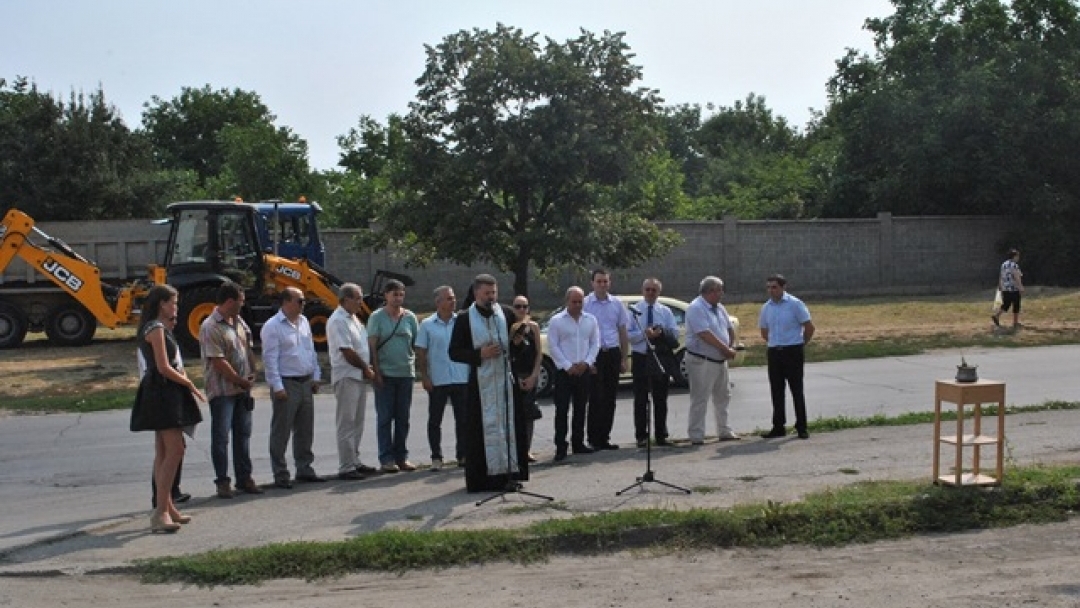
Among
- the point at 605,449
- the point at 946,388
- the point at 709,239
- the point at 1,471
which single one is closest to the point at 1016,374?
the point at 605,449

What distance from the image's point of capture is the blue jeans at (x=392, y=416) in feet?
40.2

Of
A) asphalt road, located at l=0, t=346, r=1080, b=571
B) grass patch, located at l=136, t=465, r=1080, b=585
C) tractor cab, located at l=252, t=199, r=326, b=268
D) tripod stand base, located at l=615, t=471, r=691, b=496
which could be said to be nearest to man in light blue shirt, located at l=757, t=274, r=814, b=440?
asphalt road, located at l=0, t=346, r=1080, b=571

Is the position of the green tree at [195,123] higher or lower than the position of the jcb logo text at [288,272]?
higher

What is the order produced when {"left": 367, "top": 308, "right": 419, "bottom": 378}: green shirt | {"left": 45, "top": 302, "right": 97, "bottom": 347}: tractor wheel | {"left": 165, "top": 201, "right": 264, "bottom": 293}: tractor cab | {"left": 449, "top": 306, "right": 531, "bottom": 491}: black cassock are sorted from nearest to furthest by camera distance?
{"left": 449, "top": 306, "right": 531, "bottom": 491}: black cassock, {"left": 367, "top": 308, "right": 419, "bottom": 378}: green shirt, {"left": 165, "top": 201, "right": 264, "bottom": 293}: tractor cab, {"left": 45, "top": 302, "right": 97, "bottom": 347}: tractor wheel

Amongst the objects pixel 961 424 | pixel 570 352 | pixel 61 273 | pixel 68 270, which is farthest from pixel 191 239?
pixel 961 424

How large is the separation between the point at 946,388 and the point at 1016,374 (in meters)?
10.7

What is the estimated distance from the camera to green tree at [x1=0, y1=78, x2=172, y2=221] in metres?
41.6

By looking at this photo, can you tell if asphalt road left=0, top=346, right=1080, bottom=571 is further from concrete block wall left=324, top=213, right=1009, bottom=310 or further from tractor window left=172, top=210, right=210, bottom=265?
concrete block wall left=324, top=213, right=1009, bottom=310

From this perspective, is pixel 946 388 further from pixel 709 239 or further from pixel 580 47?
pixel 709 239

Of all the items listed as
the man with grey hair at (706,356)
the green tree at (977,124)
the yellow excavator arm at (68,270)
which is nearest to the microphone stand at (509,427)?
the man with grey hair at (706,356)

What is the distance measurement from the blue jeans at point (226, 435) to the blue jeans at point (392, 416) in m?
1.50

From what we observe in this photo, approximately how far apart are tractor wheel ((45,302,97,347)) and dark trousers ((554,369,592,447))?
60.1ft

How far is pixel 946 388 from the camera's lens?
9875 millimetres

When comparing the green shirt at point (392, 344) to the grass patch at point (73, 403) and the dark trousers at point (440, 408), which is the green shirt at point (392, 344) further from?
the grass patch at point (73, 403)
